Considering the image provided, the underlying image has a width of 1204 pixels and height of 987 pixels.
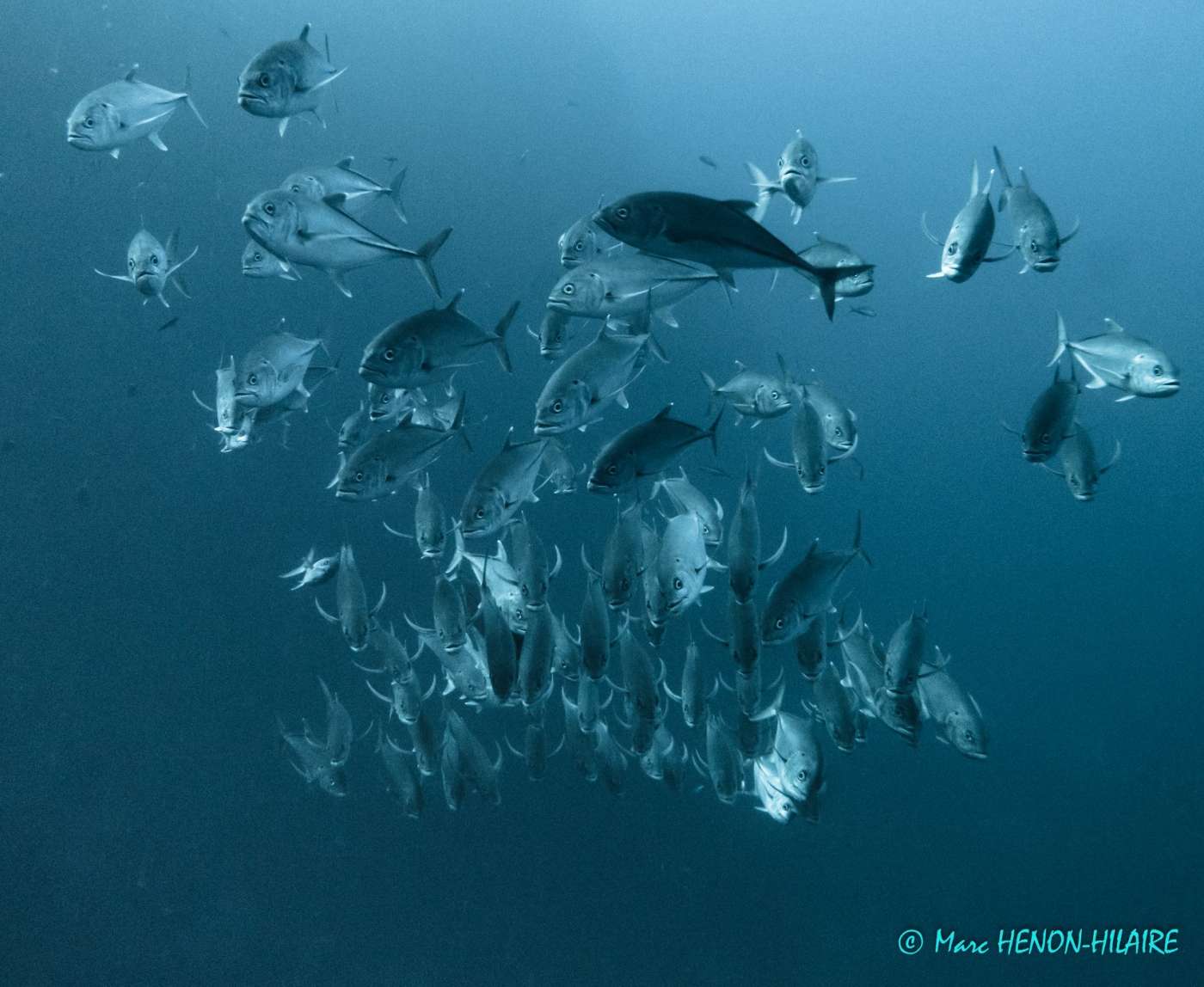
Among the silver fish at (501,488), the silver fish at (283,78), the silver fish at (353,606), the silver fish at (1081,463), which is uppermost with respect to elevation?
the silver fish at (283,78)

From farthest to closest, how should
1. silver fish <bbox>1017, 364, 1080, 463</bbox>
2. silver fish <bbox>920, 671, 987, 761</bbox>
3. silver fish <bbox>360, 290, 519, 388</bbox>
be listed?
silver fish <bbox>920, 671, 987, 761</bbox>
silver fish <bbox>1017, 364, 1080, 463</bbox>
silver fish <bbox>360, 290, 519, 388</bbox>

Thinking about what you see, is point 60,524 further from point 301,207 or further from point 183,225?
point 301,207

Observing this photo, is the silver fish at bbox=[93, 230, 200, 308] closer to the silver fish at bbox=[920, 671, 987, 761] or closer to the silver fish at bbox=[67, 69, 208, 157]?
the silver fish at bbox=[67, 69, 208, 157]

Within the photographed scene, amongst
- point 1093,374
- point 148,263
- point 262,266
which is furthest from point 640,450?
point 148,263

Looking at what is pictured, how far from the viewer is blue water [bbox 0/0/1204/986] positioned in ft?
27.3

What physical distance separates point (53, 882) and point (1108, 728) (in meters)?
17.2

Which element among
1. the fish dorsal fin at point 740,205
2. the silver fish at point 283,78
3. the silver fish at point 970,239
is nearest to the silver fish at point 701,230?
the fish dorsal fin at point 740,205

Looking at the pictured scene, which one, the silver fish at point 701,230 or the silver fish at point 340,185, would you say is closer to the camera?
the silver fish at point 701,230

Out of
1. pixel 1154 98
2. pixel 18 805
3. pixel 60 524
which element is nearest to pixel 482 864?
pixel 18 805

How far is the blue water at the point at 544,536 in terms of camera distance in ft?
27.3

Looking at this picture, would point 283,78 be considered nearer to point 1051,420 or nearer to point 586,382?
point 586,382

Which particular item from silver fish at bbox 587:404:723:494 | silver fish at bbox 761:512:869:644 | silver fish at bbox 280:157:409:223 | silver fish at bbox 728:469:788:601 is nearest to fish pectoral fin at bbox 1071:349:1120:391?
silver fish at bbox 761:512:869:644

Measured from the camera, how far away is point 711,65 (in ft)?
54.5

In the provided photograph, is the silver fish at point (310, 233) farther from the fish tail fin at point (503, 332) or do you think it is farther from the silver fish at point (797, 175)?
the silver fish at point (797, 175)
